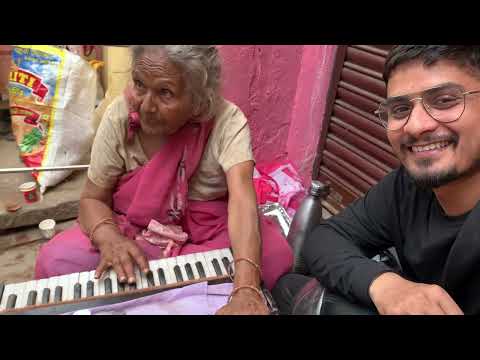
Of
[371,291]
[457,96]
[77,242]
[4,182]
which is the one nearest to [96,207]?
[77,242]

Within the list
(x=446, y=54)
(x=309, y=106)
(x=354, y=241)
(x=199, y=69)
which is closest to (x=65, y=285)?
(x=199, y=69)

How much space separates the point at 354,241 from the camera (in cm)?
141

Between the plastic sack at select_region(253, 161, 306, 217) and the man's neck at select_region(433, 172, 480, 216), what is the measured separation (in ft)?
5.39

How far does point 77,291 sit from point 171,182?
22.7 inches

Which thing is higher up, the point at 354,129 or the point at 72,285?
the point at 354,129

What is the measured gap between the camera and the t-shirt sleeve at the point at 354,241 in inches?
47.9

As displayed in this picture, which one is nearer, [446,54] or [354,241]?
[446,54]

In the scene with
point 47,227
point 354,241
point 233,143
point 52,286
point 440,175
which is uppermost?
point 440,175

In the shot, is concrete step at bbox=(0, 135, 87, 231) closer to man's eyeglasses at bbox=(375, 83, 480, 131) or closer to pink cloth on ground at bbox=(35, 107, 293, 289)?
pink cloth on ground at bbox=(35, 107, 293, 289)

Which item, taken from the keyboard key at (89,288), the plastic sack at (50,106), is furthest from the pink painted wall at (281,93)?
the keyboard key at (89,288)

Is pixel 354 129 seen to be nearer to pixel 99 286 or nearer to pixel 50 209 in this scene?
pixel 99 286

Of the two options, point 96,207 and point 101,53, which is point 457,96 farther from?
point 101,53

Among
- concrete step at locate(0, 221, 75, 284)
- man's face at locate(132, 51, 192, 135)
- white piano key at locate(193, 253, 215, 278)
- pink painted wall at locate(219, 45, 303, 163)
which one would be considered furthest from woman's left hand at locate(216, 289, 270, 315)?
concrete step at locate(0, 221, 75, 284)

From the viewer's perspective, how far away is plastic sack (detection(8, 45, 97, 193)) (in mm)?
2672
